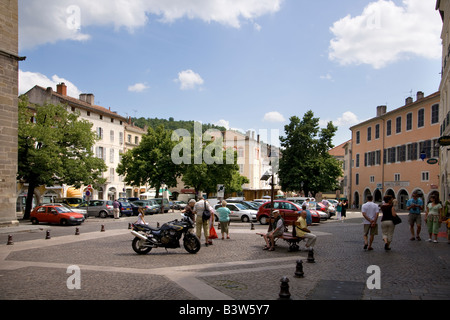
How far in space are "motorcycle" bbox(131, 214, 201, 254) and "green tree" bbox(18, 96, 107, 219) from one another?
65.0ft

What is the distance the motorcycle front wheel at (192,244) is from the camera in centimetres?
1237

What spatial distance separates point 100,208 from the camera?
35.4 metres

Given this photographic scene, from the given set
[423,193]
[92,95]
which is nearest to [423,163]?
[423,193]

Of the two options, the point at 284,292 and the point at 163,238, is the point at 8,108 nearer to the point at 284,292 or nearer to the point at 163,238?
the point at 163,238

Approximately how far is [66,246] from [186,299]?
376 inches

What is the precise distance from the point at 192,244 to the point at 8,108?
17.0 metres

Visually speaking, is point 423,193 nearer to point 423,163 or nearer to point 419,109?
point 423,163

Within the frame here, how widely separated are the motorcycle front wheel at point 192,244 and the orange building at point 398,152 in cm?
2918

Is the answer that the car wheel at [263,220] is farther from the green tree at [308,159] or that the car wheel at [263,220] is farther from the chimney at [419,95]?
the chimney at [419,95]

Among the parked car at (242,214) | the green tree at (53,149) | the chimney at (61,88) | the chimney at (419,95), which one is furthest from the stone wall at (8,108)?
the chimney at (419,95)

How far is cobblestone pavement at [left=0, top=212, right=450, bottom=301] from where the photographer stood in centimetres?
722

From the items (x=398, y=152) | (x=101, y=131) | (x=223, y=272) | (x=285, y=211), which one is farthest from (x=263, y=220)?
(x=101, y=131)

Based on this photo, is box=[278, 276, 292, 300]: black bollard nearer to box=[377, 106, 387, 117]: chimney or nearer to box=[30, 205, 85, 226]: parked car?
box=[30, 205, 85, 226]: parked car

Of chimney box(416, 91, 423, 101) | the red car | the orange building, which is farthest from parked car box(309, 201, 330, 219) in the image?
chimney box(416, 91, 423, 101)
